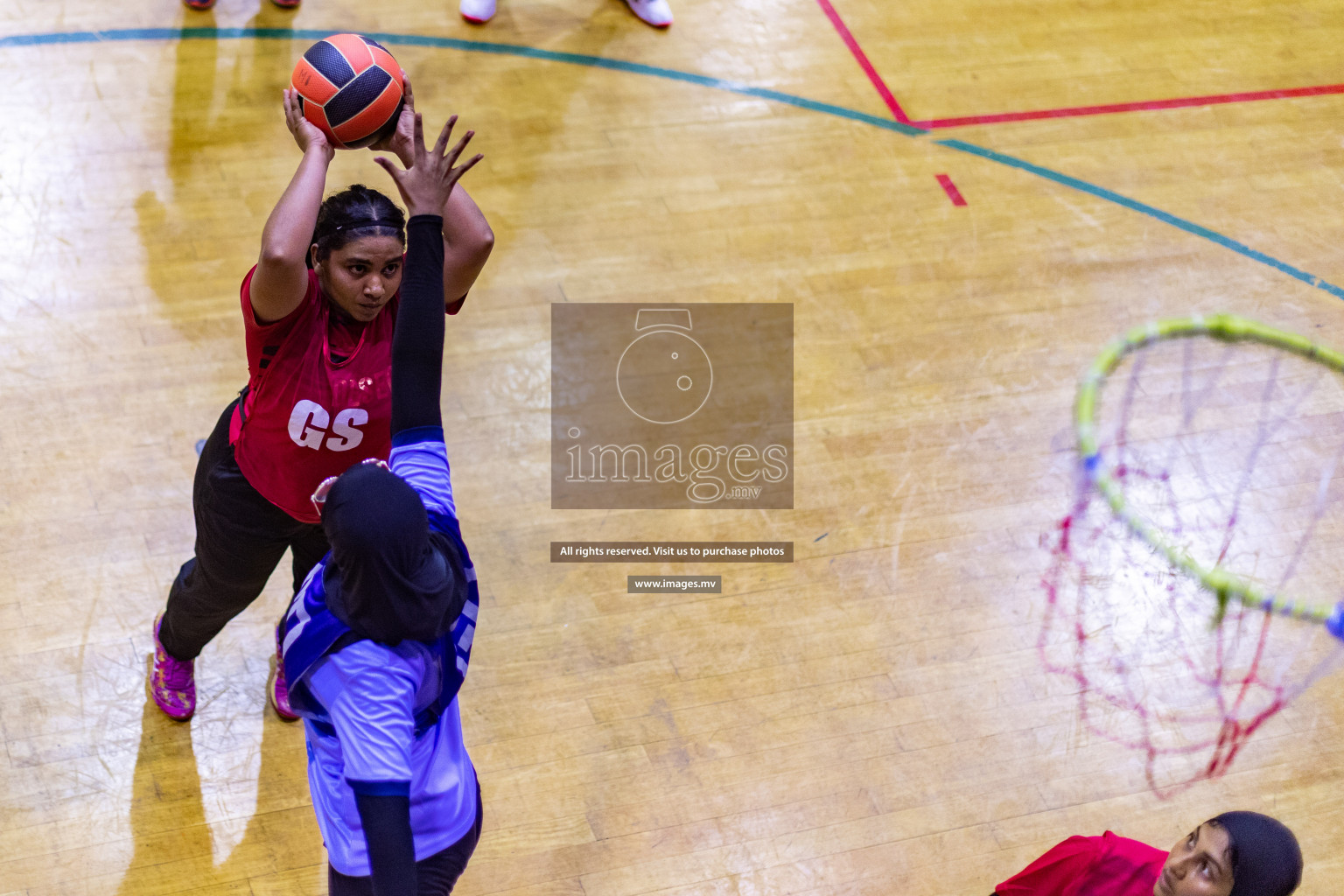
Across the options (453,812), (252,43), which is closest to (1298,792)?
(453,812)

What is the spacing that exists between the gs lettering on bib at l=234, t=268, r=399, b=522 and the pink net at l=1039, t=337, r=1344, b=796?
2225mm

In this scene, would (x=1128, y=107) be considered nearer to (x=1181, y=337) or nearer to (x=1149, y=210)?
(x=1149, y=210)

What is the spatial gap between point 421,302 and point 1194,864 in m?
1.83

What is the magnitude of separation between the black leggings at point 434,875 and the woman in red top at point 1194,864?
4.01 feet

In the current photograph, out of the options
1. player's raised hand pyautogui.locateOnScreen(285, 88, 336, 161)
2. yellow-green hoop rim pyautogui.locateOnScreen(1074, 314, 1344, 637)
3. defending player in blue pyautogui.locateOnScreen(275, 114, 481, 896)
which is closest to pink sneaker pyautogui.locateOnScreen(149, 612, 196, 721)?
defending player in blue pyautogui.locateOnScreen(275, 114, 481, 896)

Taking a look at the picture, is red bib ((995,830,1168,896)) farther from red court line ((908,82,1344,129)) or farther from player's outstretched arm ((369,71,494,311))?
red court line ((908,82,1344,129))

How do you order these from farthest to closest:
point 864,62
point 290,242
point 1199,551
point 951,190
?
point 864,62 < point 951,190 < point 1199,551 < point 290,242

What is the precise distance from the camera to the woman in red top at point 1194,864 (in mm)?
2162

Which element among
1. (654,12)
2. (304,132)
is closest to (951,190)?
(654,12)

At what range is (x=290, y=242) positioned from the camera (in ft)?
7.66

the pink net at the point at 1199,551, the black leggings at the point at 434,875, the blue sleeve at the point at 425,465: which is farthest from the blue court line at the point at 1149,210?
the black leggings at the point at 434,875

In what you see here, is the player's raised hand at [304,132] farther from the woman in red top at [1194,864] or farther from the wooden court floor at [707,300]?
the woman in red top at [1194,864]

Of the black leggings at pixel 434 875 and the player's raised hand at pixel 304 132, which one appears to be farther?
the player's raised hand at pixel 304 132

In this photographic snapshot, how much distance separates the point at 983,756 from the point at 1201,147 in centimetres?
334
